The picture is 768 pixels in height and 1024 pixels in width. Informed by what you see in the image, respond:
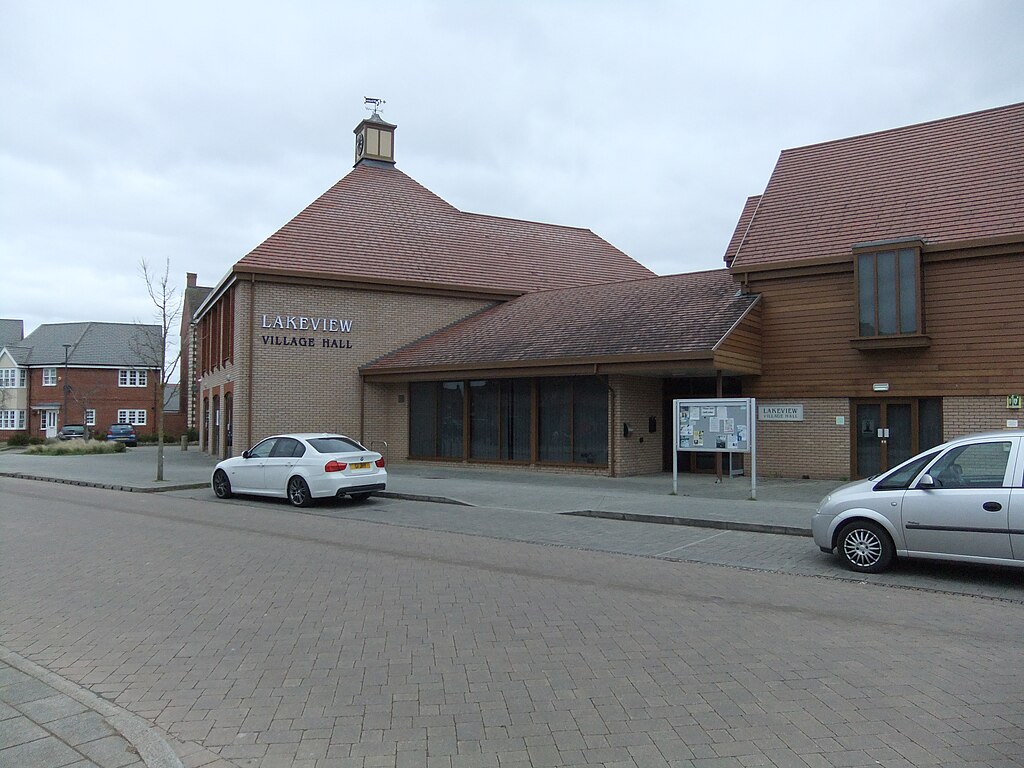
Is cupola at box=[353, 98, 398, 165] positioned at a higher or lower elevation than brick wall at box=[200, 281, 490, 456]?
higher

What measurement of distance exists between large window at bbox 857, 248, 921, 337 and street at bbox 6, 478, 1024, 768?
29.7 feet

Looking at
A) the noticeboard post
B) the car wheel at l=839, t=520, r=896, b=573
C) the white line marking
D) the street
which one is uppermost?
the noticeboard post

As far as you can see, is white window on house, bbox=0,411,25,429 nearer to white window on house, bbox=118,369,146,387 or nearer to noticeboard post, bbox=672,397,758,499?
white window on house, bbox=118,369,146,387

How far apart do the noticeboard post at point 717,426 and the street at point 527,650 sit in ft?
14.2

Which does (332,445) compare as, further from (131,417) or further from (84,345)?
(84,345)

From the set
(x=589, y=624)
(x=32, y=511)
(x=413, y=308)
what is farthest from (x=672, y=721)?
(x=413, y=308)

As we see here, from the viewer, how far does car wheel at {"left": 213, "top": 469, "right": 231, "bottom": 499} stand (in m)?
17.3

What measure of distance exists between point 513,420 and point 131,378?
49.8 meters

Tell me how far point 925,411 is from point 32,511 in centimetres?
1845

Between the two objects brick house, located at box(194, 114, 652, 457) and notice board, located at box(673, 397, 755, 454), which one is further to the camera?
brick house, located at box(194, 114, 652, 457)

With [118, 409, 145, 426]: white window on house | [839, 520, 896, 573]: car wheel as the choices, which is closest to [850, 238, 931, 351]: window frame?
[839, 520, 896, 573]: car wheel

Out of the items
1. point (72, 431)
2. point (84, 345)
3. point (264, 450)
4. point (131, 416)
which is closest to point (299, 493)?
point (264, 450)

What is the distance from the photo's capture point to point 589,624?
679 centimetres

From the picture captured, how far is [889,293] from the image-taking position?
59.4 feet
